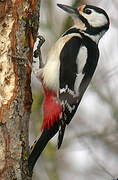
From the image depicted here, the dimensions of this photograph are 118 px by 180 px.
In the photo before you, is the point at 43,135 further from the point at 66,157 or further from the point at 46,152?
the point at 66,157

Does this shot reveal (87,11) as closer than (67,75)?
No

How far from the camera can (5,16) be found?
3240mm

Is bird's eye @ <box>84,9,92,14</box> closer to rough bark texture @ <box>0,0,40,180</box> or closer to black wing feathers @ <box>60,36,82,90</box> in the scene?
black wing feathers @ <box>60,36,82,90</box>

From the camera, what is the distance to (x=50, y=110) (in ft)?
11.9

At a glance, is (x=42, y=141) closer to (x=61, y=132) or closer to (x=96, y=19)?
(x=61, y=132)

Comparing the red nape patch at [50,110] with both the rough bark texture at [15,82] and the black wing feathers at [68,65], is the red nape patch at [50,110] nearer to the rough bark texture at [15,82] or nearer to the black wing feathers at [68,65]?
the black wing feathers at [68,65]

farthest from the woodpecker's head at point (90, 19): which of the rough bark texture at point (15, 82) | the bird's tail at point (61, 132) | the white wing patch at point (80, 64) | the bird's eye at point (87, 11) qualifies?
the bird's tail at point (61, 132)

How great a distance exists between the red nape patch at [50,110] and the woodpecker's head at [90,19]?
2.50ft

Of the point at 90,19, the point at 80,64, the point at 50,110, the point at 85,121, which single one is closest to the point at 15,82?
the point at 50,110

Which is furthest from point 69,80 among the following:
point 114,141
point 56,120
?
point 114,141

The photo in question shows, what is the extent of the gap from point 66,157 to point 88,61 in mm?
3406

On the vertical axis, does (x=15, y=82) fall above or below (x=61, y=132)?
above

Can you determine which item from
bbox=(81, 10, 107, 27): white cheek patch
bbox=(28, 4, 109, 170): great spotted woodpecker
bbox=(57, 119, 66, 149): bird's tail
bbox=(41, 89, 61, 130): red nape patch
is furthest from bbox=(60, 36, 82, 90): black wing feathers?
bbox=(81, 10, 107, 27): white cheek patch

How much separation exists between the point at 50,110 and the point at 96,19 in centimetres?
105
